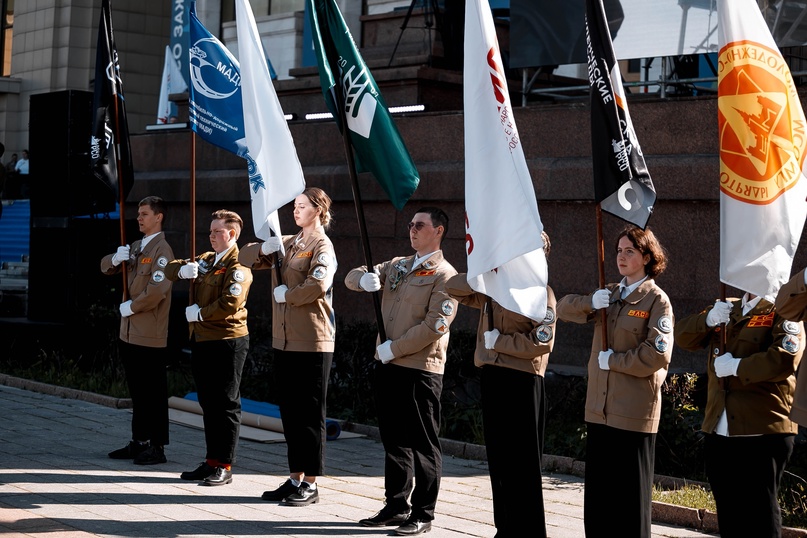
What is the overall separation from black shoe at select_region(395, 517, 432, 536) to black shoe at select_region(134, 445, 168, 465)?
2.98 meters

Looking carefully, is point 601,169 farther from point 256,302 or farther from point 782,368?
point 256,302

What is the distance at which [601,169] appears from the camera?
6.80 m

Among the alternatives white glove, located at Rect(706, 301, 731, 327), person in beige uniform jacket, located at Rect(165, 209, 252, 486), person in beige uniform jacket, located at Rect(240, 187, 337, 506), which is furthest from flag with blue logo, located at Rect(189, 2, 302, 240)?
white glove, located at Rect(706, 301, 731, 327)

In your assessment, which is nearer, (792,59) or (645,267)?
(645,267)

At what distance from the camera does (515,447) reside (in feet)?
22.7

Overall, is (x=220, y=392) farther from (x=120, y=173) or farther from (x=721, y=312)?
(x=721, y=312)

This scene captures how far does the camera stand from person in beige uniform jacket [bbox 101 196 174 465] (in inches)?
386

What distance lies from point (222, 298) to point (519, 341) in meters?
2.97

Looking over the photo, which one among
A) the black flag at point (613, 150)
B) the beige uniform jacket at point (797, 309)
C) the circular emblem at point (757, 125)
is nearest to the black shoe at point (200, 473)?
the black flag at point (613, 150)

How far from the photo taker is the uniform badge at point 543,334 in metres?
6.91

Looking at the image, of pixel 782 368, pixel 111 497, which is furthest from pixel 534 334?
pixel 111 497

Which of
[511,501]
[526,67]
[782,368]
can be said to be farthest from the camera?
[526,67]

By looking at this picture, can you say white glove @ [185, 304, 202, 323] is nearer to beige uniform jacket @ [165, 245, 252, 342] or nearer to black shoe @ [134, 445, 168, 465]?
beige uniform jacket @ [165, 245, 252, 342]

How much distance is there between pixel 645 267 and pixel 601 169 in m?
0.62
